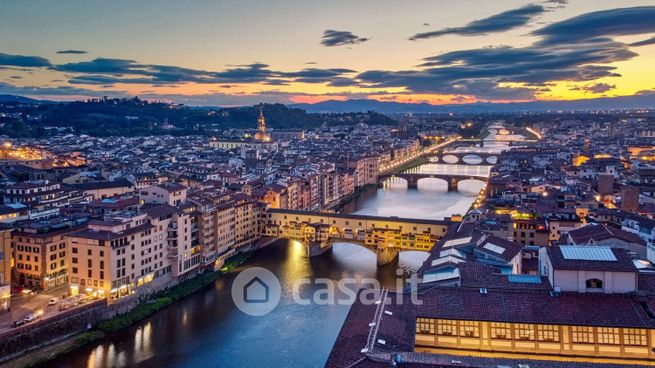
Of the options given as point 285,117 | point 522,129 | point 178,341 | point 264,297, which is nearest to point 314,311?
point 264,297

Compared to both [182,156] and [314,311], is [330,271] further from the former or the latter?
[182,156]

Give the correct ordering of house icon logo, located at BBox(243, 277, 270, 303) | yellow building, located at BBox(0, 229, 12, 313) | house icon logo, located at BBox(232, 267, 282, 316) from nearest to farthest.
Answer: yellow building, located at BBox(0, 229, 12, 313)
house icon logo, located at BBox(232, 267, 282, 316)
house icon logo, located at BBox(243, 277, 270, 303)

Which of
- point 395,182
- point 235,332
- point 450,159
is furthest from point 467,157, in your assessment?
point 235,332

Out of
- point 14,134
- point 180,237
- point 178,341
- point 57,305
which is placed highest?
point 14,134

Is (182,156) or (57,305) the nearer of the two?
(57,305)
